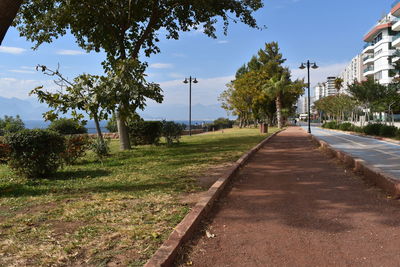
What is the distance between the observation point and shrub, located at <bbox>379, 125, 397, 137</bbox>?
862 inches

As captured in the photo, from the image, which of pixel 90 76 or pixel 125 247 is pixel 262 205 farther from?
pixel 90 76

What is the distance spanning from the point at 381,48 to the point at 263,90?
32.2 meters

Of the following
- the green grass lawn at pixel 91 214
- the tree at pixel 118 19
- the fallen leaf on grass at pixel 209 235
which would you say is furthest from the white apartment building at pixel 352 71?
the fallen leaf on grass at pixel 209 235

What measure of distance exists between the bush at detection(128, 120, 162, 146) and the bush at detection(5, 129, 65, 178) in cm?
852

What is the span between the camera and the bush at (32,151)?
7266 mm

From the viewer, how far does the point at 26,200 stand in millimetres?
5797

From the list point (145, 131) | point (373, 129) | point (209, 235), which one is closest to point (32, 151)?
point (209, 235)

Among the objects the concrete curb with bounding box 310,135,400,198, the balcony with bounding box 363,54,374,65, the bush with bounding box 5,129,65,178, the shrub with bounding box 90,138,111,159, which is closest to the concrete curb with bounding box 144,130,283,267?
the concrete curb with bounding box 310,135,400,198

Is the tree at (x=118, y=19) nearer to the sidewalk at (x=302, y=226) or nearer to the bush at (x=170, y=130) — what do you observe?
the bush at (x=170, y=130)

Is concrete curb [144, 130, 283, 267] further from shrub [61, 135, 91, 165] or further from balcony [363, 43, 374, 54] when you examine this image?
balcony [363, 43, 374, 54]

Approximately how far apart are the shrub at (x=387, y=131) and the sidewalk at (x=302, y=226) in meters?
16.6

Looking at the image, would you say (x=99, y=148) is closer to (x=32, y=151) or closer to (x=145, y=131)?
(x=32, y=151)

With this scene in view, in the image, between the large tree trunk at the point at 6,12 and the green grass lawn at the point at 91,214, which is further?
the large tree trunk at the point at 6,12

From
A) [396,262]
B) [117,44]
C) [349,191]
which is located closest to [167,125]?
[117,44]
